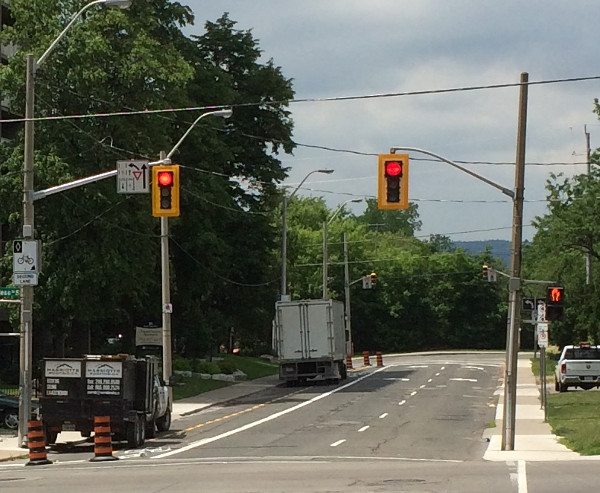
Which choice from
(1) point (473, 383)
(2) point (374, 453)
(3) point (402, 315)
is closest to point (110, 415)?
(2) point (374, 453)

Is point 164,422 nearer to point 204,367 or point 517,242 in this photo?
point 517,242

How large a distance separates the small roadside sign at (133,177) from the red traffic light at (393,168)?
6.43 metres

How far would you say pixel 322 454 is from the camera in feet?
81.2

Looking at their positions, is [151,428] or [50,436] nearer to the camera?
[50,436]

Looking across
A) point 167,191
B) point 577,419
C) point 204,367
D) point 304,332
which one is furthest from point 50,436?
point 204,367

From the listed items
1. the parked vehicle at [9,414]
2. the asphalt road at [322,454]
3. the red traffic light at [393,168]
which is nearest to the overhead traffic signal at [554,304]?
the asphalt road at [322,454]

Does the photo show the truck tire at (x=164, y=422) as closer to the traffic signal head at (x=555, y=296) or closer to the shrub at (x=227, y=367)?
the traffic signal head at (x=555, y=296)

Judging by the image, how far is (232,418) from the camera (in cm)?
3644

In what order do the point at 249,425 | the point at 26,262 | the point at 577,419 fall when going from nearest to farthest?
the point at 26,262 < the point at 577,419 < the point at 249,425

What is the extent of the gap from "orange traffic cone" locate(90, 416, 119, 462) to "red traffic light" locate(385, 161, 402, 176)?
7.71m

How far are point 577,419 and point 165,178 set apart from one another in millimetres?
13533

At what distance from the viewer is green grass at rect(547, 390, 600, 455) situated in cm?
2519

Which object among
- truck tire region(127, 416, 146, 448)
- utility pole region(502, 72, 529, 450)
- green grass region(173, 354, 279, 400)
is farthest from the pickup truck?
truck tire region(127, 416, 146, 448)

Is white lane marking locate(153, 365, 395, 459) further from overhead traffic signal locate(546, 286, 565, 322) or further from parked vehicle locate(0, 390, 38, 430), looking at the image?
overhead traffic signal locate(546, 286, 565, 322)
